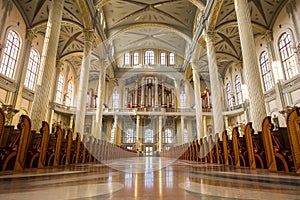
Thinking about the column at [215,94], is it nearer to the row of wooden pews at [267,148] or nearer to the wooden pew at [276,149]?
the row of wooden pews at [267,148]

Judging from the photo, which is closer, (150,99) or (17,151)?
(17,151)

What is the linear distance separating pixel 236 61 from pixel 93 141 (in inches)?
580

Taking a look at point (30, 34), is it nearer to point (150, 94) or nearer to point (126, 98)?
point (126, 98)

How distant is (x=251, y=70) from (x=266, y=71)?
9609mm

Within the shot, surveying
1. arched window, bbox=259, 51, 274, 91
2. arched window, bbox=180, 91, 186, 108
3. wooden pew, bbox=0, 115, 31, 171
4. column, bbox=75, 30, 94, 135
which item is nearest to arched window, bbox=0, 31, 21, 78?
column, bbox=75, 30, 94, 135

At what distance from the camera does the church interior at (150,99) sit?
161 cm

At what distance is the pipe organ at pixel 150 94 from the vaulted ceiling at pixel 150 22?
3838 millimetres

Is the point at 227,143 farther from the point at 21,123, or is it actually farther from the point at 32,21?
the point at 32,21

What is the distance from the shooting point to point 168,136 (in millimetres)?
19781

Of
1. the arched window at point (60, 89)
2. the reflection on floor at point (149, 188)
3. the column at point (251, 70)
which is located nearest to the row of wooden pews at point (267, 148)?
the reflection on floor at point (149, 188)


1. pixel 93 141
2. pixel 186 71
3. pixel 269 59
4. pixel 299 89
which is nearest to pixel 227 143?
pixel 93 141

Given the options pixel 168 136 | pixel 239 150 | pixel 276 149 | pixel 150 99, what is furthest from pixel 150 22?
pixel 276 149

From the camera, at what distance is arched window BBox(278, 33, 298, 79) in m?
10.8

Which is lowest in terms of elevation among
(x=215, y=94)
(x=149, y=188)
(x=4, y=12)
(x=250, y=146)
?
(x=149, y=188)
